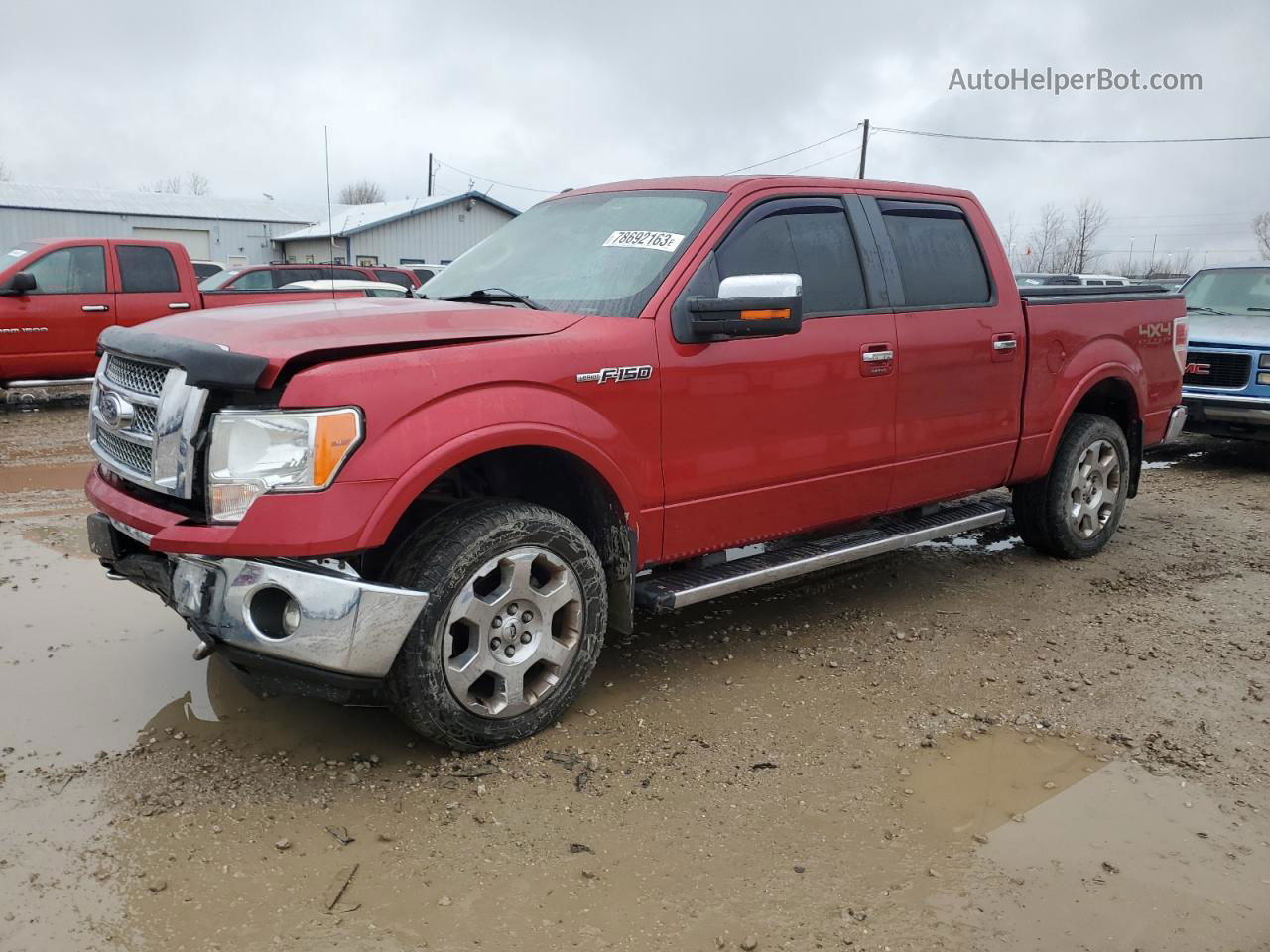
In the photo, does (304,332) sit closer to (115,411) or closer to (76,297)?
(115,411)

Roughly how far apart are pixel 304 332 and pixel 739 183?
1987mm

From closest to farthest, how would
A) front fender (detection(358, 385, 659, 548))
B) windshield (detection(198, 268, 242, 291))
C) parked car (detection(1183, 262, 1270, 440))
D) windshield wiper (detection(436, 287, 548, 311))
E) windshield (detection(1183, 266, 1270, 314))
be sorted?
front fender (detection(358, 385, 659, 548)) < windshield wiper (detection(436, 287, 548, 311)) < parked car (detection(1183, 262, 1270, 440)) < windshield (detection(1183, 266, 1270, 314)) < windshield (detection(198, 268, 242, 291))

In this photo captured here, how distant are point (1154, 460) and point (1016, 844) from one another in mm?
7719

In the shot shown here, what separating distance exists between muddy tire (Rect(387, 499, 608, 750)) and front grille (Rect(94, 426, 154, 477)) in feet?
2.93

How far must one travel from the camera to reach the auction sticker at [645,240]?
158 inches

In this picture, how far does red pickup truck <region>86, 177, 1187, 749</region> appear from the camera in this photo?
304 centimetres

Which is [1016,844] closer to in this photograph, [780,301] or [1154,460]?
[780,301]

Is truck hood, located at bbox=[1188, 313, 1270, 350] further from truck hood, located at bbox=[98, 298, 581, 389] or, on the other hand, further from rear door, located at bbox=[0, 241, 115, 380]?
rear door, located at bbox=[0, 241, 115, 380]

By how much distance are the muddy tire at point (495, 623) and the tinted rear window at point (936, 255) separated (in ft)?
7.24

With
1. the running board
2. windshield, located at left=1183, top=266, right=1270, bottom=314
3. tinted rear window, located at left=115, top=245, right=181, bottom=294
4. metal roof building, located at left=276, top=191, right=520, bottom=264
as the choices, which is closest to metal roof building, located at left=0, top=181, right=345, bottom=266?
metal roof building, located at left=276, top=191, right=520, bottom=264

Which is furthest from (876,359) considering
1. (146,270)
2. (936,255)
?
(146,270)

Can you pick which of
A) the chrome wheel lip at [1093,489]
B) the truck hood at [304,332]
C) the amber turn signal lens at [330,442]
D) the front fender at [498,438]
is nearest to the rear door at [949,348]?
the chrome wheel lip at [1093,489]

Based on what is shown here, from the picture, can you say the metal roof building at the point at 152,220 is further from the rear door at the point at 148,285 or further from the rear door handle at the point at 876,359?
the rear door handle at the point at 876,359

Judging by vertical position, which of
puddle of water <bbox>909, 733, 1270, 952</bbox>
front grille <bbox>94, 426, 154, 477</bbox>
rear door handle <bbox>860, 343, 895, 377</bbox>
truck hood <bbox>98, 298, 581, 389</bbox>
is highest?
truck hood <bbox>98, 298, 581, 389</bbox>
